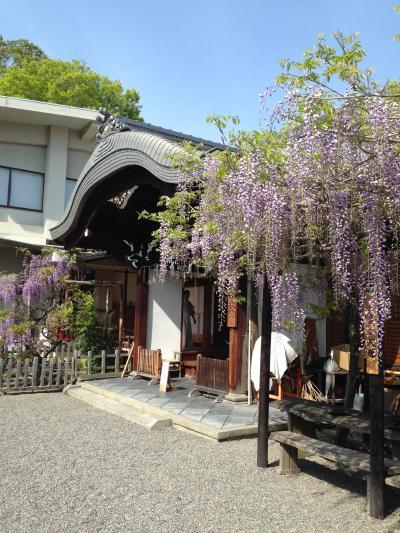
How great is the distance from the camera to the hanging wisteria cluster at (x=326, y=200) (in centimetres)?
328

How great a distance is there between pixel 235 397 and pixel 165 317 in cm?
322

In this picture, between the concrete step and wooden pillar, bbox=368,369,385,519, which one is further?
the concrete step

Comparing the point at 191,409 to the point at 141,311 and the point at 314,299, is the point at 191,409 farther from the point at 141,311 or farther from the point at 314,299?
the point at 141,311

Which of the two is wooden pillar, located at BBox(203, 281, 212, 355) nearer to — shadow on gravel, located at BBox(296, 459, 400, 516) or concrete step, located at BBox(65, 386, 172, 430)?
concrete step, located at BBox(65, 386, 172, 430)

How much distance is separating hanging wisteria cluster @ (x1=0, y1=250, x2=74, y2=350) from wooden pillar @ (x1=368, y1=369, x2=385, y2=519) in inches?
312

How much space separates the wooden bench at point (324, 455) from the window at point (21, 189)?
12871 mm

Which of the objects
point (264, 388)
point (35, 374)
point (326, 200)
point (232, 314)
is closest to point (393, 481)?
point (264, 388)

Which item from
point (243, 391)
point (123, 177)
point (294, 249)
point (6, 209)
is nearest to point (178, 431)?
point (243, 391)

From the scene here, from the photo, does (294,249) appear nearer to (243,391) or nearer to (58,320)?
(243,391)

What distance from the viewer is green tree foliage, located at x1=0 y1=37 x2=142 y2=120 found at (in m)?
20.6

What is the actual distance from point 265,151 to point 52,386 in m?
7.34

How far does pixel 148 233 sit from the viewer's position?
34.1 ft

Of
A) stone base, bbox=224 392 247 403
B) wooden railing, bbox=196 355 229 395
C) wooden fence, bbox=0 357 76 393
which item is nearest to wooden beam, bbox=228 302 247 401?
stone base, bbox=224 392 247 403

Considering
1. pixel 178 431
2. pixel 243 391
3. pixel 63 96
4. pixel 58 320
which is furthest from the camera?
Answer: pixel 63 96
